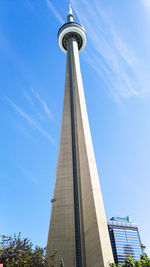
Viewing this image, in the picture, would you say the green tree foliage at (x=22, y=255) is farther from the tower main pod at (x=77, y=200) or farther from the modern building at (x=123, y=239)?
the modern building at (x=123, y=239)

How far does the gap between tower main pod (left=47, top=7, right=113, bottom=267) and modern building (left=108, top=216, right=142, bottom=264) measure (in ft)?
196

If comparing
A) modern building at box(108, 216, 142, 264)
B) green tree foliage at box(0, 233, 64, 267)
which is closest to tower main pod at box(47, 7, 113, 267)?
green tree foliage at box(0, 233, 64, 267)

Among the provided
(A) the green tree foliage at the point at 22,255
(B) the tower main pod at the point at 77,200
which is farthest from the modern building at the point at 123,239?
(A) the green tree foliage at the point at 22,255

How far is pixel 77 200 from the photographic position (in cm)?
2836

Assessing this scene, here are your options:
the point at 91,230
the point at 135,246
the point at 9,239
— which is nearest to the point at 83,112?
the point at 91,230

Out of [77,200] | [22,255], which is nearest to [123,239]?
[77,200]

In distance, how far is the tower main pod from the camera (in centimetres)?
2325

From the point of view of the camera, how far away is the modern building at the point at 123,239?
78375mm

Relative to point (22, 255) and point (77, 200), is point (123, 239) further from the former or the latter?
point (22, 255)

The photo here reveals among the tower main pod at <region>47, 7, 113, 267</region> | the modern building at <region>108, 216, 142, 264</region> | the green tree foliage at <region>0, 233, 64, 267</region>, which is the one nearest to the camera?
the green tree foliage at <region>0, 233, 64, 267</region>

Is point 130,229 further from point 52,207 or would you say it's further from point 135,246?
point 52,207

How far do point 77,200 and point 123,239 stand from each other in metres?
63.7

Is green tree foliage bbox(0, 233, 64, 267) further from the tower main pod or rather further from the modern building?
the modern building

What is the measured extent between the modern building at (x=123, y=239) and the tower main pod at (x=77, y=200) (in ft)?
196
